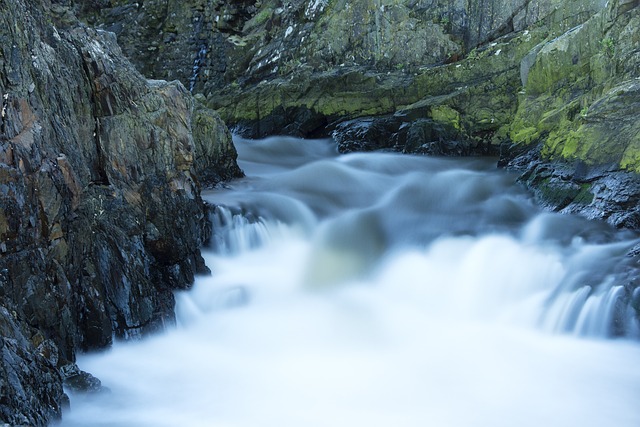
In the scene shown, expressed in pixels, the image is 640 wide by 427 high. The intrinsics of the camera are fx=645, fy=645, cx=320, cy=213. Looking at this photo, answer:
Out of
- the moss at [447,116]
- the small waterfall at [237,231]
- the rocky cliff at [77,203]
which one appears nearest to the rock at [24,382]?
the rocky cliff at [77,203]

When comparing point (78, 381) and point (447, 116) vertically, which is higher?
point (447, 116)

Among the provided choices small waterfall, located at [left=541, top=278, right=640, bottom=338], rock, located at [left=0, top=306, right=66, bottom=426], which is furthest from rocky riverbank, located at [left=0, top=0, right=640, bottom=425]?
small waterfall, located at [left=541, top=278, right=640, bottom=338]

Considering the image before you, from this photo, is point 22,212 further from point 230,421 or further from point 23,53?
point 230,421

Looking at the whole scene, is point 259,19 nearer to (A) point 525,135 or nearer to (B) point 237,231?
(A) point 525,135

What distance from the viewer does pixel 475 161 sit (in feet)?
41.2

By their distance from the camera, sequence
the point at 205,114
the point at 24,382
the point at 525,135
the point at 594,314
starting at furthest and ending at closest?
the point at 525,135 → the point at 205,114 → the point at 594,314 → the point at 24,382

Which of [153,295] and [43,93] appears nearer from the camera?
[43,93]

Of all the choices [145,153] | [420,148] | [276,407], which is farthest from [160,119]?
[420,148]

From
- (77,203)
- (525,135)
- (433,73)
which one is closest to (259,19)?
(433,73)

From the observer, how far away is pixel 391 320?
7.64 meters

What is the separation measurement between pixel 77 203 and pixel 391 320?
3.78m

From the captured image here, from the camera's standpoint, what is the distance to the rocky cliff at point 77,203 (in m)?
4.86

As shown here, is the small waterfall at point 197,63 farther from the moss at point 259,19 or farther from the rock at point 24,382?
the rock at point 24,382

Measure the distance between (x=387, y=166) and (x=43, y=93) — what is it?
25.6ft
